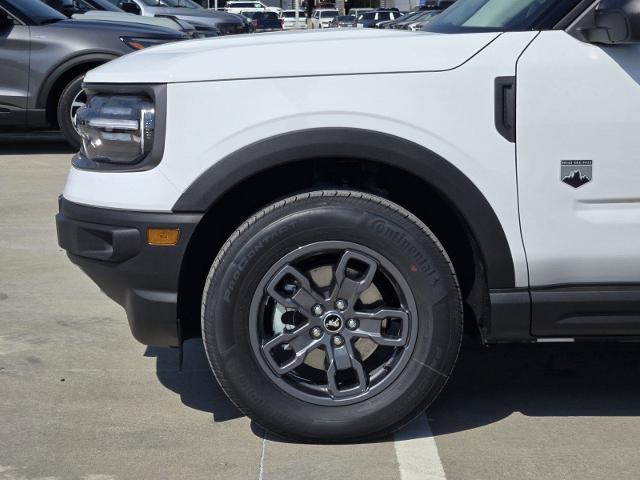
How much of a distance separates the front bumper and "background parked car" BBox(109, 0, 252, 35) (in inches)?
523

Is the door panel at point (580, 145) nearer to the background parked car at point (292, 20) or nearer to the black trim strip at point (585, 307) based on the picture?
the black trim strip at point (585, 307)

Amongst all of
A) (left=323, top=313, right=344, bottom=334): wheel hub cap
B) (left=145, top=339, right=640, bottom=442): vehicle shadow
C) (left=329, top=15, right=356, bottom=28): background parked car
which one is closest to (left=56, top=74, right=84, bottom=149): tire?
(left=145, top=339, right=640, bottom=442): vehicle shadow

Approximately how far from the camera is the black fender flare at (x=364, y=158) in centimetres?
369

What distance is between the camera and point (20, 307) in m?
5.75

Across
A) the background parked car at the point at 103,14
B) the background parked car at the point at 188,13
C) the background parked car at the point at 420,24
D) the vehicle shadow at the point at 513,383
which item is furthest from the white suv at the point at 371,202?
the background parked car at the point at 188,13

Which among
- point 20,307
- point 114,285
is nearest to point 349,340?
point 114,285

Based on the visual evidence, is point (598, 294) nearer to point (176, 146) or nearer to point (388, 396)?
point (388, 396)

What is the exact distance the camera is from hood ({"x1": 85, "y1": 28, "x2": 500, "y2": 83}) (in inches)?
146

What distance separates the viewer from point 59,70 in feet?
36.9

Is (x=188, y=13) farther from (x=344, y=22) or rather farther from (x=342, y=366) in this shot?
(x=344, y=22)

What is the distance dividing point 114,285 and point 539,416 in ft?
5.39

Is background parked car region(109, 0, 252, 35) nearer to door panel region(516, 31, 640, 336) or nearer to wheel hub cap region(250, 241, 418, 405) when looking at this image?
wheel hub cap region(250, 241, 418, 405)

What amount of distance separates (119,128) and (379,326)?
1105mm

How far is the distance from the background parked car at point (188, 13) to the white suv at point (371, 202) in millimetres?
13356
